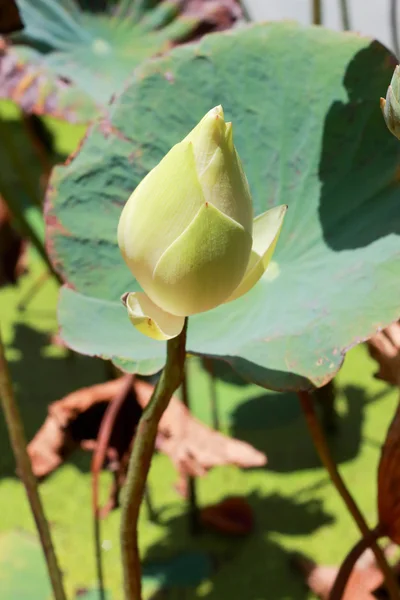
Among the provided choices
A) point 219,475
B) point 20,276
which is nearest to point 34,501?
point 219,475

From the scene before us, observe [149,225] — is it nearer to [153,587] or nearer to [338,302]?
[338,302]

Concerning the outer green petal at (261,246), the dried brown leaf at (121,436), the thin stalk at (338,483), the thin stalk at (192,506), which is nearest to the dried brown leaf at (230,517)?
the thin stalk at (192,506)

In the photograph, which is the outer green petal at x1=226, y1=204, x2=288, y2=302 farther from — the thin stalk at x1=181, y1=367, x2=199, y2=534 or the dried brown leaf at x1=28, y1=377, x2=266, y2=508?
the thin stalk at x1=181, y1=367, x2=199, y2=534

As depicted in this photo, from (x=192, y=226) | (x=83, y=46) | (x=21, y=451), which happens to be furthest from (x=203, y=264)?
(x=83, y=46)

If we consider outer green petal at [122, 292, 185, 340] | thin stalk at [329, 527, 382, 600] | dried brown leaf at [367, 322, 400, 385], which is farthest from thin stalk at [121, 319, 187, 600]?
dried brown leaf at [367, 322, 400, 385]

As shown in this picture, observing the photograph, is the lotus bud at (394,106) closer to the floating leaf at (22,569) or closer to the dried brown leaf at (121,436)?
the dried brown leaf at (121,436)

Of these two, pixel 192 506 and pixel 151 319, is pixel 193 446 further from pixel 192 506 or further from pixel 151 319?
pixel 151 319

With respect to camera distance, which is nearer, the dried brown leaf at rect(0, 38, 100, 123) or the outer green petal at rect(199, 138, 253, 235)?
the outer green petal at rect(199, 138, 253, 235)

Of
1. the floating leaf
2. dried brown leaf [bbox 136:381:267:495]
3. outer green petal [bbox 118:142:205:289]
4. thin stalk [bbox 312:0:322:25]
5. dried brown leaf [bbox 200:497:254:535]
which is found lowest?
dried brown leaf [bbox 200:497:254:535]
